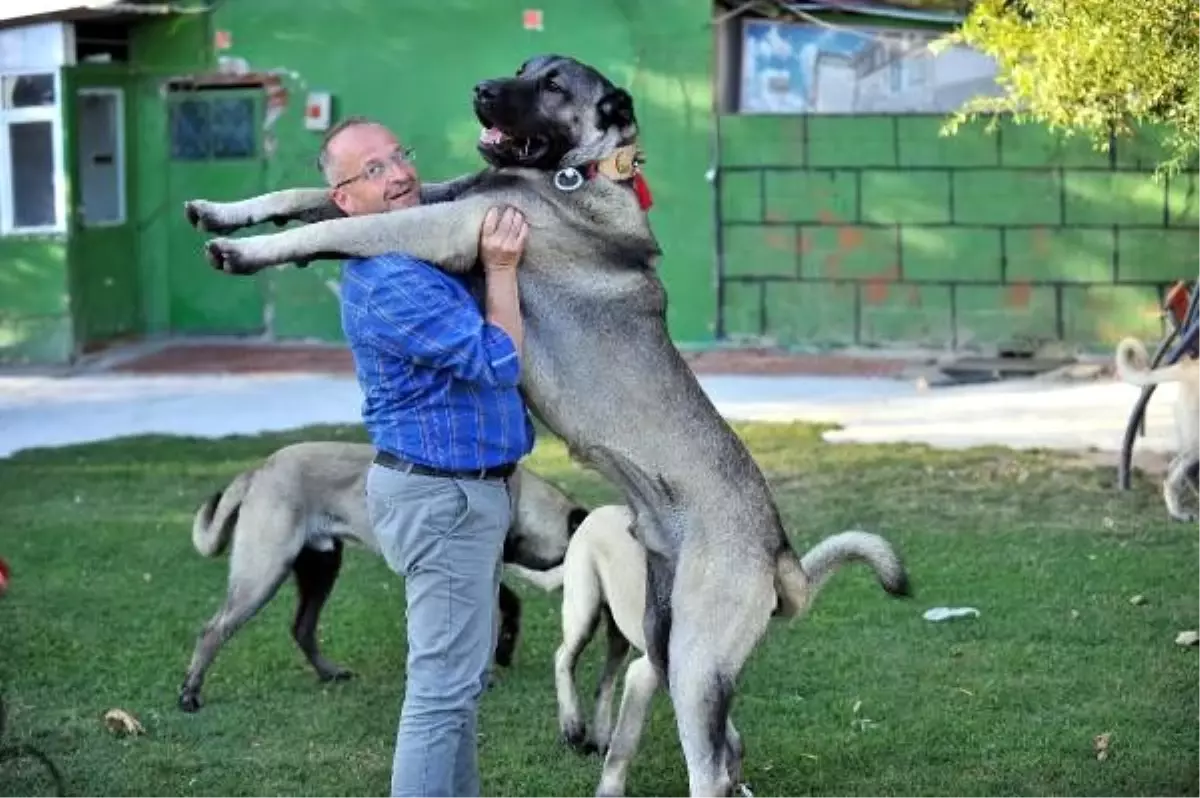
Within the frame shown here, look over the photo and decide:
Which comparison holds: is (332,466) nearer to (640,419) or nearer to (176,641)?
(176,641)

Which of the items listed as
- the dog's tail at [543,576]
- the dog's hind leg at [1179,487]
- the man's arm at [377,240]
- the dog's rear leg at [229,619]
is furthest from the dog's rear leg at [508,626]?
the dog's hind leg at [1179,487]

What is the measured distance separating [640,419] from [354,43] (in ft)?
45.6

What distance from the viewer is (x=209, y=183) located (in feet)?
62.8

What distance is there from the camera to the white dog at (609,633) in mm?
6379

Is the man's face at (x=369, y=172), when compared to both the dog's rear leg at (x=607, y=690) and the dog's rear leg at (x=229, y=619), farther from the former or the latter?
the dog's rear leg at (x=229, y=619)

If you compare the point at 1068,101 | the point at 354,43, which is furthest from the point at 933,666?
the point at 354,43

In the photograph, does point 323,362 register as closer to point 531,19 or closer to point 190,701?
point 531,19

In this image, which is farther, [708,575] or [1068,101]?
[1068,101]

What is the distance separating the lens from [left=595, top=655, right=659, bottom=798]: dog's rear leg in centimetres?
634

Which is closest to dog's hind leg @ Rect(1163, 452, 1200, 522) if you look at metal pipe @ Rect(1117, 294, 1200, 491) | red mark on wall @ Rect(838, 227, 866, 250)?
metal pipe @ Rect(1117, 294, 1200, 491)

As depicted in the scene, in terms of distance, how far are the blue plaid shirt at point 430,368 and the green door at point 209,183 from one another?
45.4 feet

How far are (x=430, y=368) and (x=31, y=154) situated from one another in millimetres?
14143

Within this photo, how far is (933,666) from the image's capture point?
7.89 m

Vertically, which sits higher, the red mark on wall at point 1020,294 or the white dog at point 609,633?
the red mark on wall at point 1020,294
